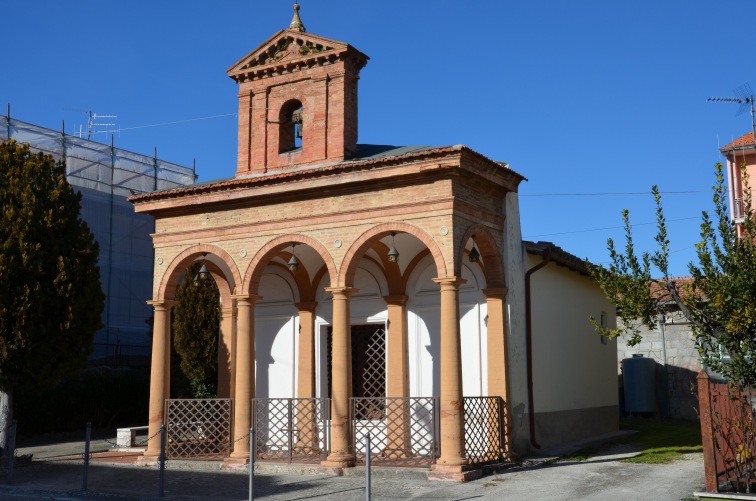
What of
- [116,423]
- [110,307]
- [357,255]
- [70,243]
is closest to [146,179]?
[110,307]

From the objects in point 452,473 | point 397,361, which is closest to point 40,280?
point 397,361

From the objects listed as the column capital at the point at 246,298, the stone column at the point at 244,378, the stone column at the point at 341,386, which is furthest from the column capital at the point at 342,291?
the stone column at the point at 244,378

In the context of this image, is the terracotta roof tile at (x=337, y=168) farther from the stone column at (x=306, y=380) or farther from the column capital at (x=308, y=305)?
the stone column at (x=306, y=380)

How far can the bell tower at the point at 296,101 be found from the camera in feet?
47.9

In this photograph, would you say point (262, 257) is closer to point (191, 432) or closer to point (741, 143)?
point (191, 432)

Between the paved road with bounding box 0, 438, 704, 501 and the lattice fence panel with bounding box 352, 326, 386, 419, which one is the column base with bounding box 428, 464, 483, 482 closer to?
the paved road with bounding box 0, 438, 704, 501

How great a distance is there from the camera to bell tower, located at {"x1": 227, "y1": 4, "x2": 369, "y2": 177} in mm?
14602

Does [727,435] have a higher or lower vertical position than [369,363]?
lower

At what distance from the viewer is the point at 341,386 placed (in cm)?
1314

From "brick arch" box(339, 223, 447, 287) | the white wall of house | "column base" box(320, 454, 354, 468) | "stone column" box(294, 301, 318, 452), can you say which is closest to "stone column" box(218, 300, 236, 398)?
"stone column" box(294, 301, 318, 452)

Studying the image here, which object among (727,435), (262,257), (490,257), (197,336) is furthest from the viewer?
(197,336)

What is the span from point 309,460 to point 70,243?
6.32 m

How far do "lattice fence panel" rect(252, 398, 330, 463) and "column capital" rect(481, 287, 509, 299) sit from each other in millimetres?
3470

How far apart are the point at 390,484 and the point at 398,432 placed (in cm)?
302
